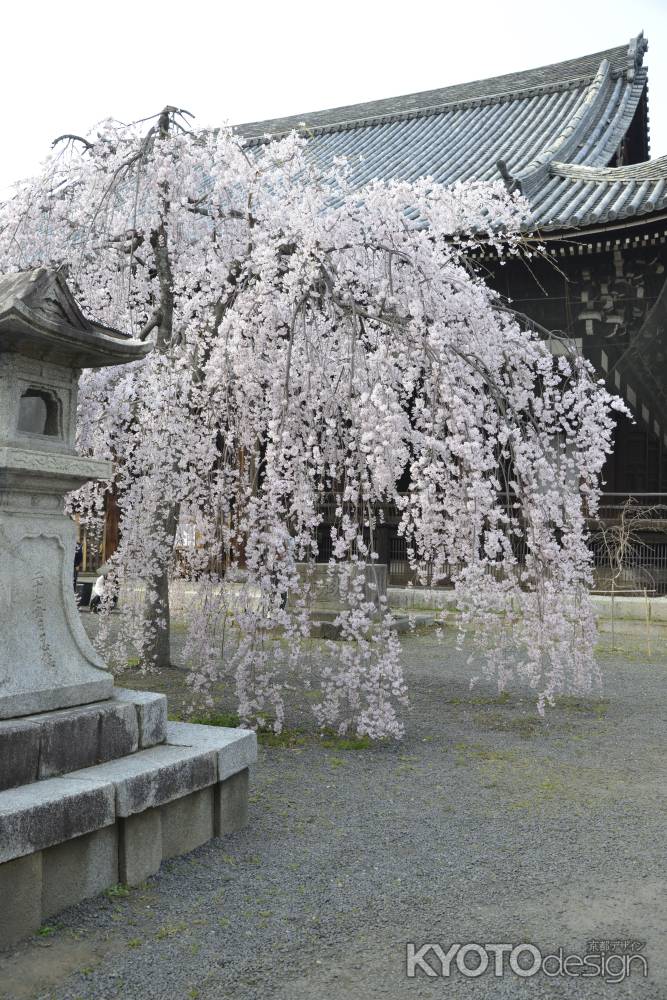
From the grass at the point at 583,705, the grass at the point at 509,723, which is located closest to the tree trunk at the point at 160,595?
the grass at the point at 509,723

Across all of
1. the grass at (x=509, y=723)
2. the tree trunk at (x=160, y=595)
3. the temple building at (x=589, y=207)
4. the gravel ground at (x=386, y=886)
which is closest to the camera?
the gravel ground at (x=386, y=886)

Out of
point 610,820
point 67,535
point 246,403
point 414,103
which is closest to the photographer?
point 67,535

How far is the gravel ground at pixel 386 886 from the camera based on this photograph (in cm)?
292

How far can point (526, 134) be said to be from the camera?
63.0ft

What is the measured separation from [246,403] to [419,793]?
3019 millimetres

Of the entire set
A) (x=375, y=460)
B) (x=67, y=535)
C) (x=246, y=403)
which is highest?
(x=246, y=403)

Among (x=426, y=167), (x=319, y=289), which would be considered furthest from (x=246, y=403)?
(x=426, y=167)

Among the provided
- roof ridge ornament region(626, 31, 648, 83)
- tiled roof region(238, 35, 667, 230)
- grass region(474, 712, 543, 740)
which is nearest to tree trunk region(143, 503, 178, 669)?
grass region(474, 712, 543, 740)

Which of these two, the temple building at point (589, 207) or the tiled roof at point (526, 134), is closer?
the temple building at point (589, 207)

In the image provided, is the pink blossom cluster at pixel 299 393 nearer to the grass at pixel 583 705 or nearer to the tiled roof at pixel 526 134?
the grass at pixel 583 705

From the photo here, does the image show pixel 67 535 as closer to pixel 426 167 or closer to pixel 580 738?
pixel 580 738

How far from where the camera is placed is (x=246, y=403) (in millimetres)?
6215

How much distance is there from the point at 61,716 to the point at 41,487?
1.06 m

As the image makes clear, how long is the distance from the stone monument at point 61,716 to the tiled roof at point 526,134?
34.3 ft
